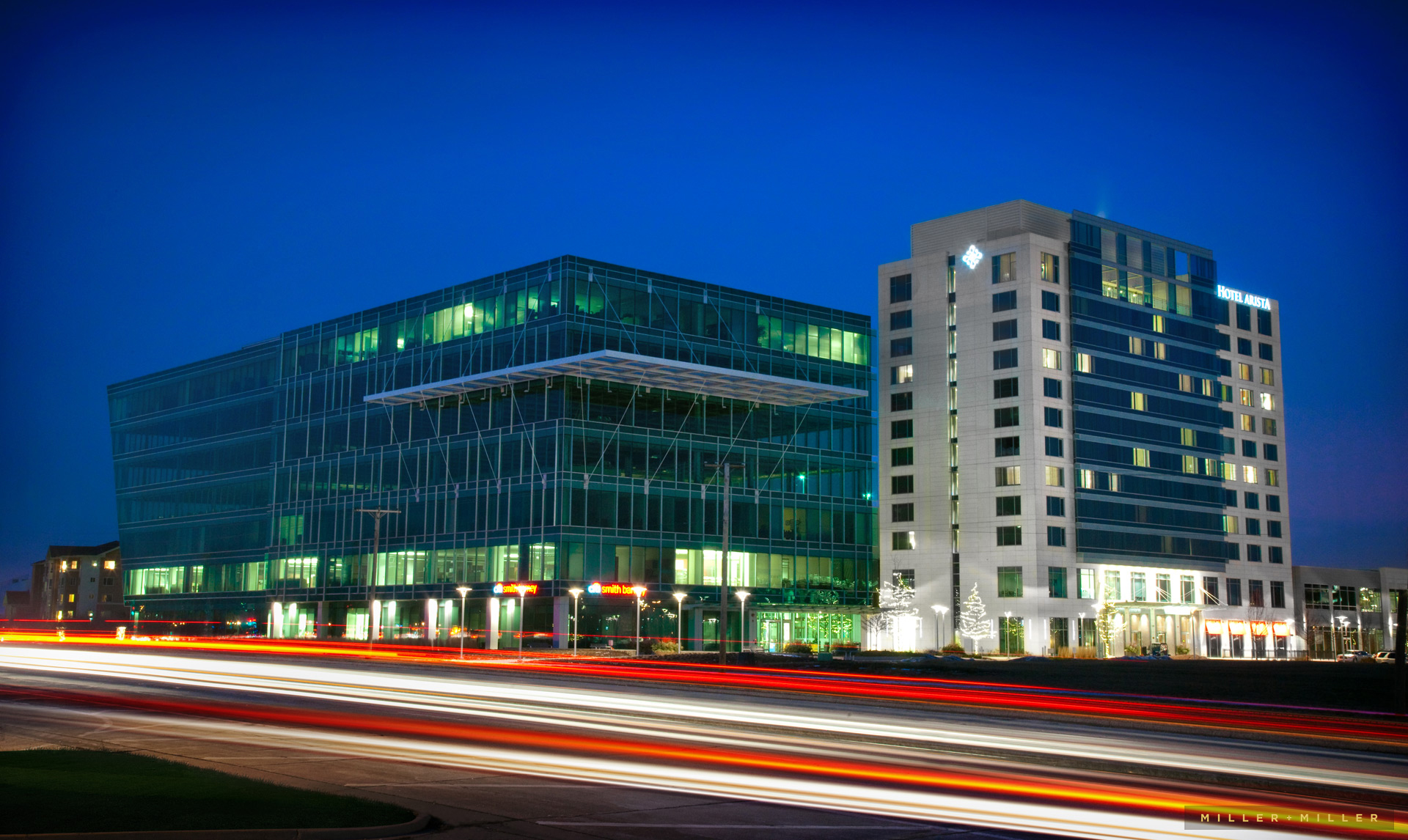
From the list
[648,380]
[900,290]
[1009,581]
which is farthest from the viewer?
[900,290]

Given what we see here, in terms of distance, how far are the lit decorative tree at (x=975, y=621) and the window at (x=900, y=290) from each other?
25.1m

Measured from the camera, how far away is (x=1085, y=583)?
9844 centimetres

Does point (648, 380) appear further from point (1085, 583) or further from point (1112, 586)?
point (1112, 586)

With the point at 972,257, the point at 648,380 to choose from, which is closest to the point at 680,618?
the point at 648,380

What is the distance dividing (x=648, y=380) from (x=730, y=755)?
59675 mm

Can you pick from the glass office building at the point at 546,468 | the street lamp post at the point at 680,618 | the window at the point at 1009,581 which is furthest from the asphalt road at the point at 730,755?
the window at the point at 1009,581

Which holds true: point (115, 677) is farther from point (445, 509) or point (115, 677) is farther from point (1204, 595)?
point (1204, 595)

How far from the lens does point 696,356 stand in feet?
275

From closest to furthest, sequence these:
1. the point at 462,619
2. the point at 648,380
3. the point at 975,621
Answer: the point at 462,619, the point at 648,380, the point at 975,621

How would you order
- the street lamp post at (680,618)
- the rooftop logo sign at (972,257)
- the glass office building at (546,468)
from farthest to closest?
1. the rooftop logo sign at (972,257)
2. the glass office building at (546,468)
3. the street lamp post at (680,618)

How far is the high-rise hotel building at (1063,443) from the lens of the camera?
96.7 metres

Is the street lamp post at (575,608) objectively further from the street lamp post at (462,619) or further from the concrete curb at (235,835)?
the concrete curb at (235,835)

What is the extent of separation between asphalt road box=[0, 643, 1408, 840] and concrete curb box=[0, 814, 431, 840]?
113 centimetres

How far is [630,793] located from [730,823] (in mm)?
2429
